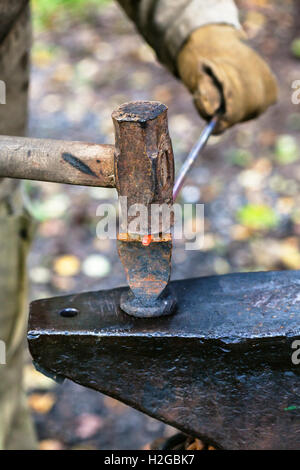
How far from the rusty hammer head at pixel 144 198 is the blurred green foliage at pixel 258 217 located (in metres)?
2.18

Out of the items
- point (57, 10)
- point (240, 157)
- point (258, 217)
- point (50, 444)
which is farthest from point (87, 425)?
point (57, 10)

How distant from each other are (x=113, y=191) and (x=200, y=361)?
2609 mm

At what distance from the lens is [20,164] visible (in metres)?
1.13

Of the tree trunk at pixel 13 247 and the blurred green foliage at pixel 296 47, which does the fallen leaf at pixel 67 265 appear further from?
the blurred green foliage at pixel 296 47

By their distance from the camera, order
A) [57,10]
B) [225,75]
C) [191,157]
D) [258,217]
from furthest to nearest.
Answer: [57,10]
[258,217]
[225,75]
[191,157]

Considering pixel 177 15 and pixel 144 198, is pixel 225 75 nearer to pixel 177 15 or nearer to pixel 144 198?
pixel 177 15

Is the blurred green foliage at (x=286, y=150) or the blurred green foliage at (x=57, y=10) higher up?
the blurred green foliage at (x=57, y=10)

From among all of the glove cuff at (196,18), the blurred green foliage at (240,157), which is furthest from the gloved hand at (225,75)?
the blurred green foliage at (240,157)

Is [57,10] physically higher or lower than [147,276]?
higher

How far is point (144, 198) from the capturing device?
106 centimetres

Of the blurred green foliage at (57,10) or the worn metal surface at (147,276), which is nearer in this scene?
the worn metal surface at (147,276)

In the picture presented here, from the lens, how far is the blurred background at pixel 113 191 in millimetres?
2516
